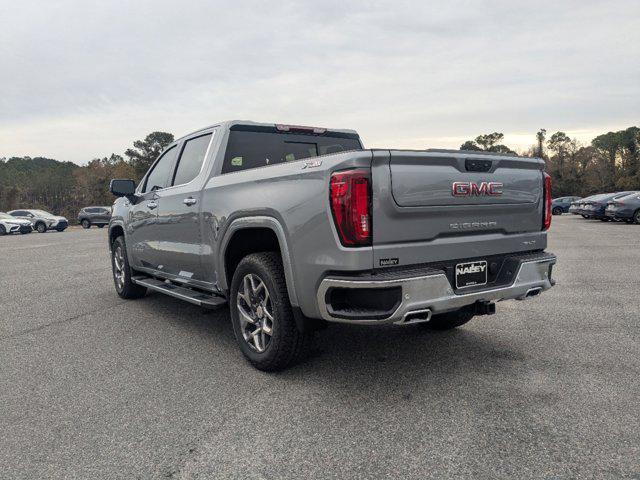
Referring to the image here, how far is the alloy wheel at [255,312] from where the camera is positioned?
370 centimetres

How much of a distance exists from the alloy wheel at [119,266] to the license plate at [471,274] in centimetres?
481

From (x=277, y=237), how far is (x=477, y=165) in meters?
1.46

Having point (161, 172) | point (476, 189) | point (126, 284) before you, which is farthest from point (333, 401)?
point (126, 284)

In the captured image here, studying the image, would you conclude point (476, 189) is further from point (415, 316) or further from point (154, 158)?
point (154, 158)

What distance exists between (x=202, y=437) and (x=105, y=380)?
1.29m

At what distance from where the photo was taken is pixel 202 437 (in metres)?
2.75

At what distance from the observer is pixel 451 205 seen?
3.28 metres

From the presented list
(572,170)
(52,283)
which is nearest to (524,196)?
(52,283)

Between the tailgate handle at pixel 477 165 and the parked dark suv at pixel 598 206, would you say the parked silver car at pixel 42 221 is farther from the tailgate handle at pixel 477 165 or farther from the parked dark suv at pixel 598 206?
the tailgate handle at pixel 477 165

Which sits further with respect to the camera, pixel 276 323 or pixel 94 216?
pixel 94 216

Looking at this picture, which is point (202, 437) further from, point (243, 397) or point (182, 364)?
point (182, 364)

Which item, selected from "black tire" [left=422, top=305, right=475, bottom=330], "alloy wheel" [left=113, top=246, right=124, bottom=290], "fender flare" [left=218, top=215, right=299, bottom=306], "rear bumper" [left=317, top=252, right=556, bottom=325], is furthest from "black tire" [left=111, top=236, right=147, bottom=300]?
"rear bumper" [left=317, top=252, right=556, bottom=325]

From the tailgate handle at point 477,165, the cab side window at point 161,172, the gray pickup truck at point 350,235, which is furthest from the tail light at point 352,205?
the cab side window at point 161,172

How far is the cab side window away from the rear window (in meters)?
1.17
